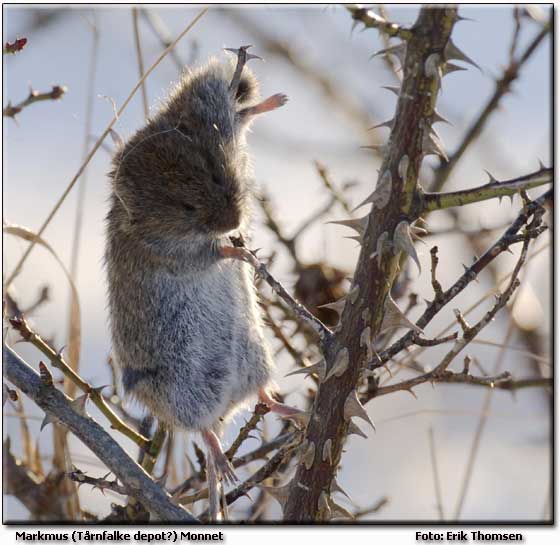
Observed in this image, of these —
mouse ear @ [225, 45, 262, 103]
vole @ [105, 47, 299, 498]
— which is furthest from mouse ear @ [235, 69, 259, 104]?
vole @ [105, 47, 299, 498]

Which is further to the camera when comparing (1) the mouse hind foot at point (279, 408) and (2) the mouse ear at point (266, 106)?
(2) the mouse ear at point (266, 106)

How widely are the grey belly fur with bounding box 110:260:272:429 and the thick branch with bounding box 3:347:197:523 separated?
32 cm

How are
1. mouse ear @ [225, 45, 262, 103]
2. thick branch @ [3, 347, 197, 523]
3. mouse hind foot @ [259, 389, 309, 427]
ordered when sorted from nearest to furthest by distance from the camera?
1. thick branch @ [3, 347, 197, 523]
2. mouse hind foot @ [259, 389, 309, 427]
3. mouse ear @ [225, 45, 262, 103]

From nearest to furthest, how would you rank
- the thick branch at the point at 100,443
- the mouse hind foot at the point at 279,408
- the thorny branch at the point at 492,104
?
the thick branch at the point at 100,443
the mouse hind foot at the point at 279,408
the thorny branch at the point at 492,104

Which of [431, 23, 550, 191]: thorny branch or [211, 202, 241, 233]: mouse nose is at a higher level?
[431, 23, 550, 191]: thorny branch

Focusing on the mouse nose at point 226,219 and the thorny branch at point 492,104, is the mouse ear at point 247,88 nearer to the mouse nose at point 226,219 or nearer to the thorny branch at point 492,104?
the mouse nose at point 226,219

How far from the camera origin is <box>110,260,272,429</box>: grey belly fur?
8.48 ft

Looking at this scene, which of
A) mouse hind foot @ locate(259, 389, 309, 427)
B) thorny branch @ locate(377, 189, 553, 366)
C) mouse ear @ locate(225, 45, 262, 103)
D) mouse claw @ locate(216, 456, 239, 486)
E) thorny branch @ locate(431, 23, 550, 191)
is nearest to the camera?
thorny branch @ locate(377, 189, 553, 366)

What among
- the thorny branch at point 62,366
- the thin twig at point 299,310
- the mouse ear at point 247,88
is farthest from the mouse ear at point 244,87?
the thorny branch at point 62,366

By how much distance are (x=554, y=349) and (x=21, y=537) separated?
1.63 m

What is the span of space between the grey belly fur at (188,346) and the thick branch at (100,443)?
0.32 metres

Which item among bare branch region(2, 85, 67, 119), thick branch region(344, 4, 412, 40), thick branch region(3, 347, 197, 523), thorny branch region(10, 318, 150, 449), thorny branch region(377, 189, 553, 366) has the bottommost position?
thick branch region(3, 347, 197, 523)

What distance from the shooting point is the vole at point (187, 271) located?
8.40 feet

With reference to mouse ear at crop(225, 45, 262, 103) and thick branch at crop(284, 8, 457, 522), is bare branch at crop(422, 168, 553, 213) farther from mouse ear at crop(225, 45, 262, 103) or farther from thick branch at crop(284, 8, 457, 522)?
mouse ear at crop(225, 45, 262, 103)
